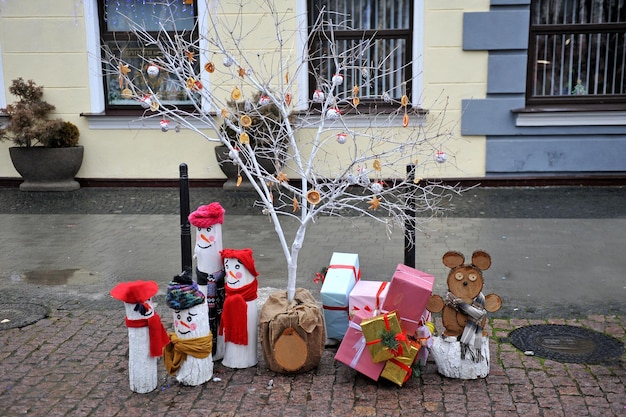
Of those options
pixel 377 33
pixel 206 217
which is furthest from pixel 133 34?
pixel 206 217

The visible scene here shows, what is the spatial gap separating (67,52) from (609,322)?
9.48 meters

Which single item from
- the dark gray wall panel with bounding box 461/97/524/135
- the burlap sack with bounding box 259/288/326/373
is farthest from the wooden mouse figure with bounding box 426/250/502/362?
the dark gray wall panel with bounding box 461/97/524/135

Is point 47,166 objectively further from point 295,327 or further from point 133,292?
point 295,327

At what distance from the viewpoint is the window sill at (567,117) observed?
1110cm

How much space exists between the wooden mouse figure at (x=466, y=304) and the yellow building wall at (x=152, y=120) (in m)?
6.61

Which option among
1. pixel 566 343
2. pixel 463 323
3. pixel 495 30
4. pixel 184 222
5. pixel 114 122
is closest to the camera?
pixel 463 323

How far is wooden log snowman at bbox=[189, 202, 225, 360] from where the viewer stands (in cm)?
497

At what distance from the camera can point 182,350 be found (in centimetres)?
468

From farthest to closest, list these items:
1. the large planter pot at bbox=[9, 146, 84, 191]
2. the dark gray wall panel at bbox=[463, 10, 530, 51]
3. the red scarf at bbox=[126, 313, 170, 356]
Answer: the large planter pot at bbox=[9, 146, 84, 191], the dark gray wall panel at bbox=[463, 10, 530, 51], the red scarf at bbox=[126, 313, 170, 356]

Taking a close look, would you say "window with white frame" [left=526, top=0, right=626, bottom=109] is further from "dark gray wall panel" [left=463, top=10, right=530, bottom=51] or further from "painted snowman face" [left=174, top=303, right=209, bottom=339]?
"painted snowman face" [left=174, top=303, right=209, bottom=339]

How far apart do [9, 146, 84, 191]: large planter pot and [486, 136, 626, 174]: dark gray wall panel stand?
6.80 m

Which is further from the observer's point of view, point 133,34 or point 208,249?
point 133,34

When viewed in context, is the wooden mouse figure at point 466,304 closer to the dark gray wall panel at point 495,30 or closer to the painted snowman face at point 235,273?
the painted snowman face at point 235,273

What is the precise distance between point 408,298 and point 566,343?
5.01 ft
